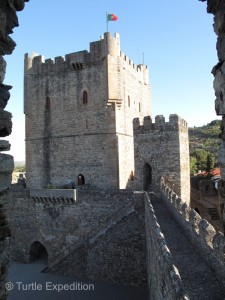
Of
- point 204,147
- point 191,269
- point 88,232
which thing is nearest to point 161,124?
point 88,232

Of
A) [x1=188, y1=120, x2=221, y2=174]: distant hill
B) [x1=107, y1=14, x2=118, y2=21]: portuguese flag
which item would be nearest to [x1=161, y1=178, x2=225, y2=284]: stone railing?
[x1=188, y1=120, x2=221, y2=174]: distant hill

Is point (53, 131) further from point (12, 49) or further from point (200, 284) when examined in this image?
point (12, 49)

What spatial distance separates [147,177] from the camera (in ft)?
57.9

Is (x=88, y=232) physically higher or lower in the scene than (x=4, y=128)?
lower

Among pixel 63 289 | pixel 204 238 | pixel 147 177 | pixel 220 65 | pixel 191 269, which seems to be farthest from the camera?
pixel 147 177

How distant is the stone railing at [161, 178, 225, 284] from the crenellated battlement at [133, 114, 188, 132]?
568 cm

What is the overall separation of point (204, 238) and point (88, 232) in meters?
9.56

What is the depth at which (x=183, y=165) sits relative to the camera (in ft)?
54.8

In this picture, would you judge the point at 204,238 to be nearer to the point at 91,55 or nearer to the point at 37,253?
the point at 37,253

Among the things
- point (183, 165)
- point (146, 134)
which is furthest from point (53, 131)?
point (183, 165)

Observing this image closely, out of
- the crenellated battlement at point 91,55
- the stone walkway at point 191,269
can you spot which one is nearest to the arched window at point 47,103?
the crenellated battlement at point 91,55

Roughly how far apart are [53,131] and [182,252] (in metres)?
14.9

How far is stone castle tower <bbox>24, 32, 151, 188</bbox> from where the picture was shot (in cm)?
1988

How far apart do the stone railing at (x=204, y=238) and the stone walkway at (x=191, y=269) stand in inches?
6.3
